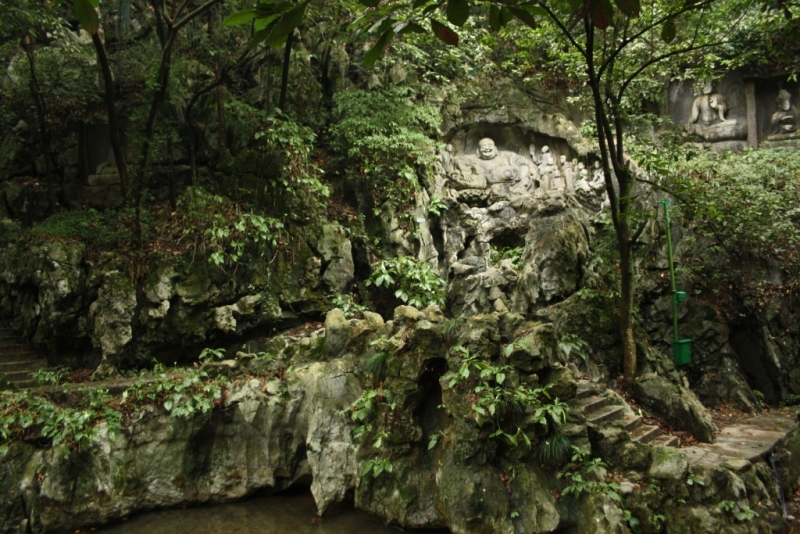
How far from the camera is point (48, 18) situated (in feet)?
27.1

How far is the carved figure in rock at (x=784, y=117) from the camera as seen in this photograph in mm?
14471

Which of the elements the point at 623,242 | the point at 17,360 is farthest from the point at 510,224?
the point at 17,360

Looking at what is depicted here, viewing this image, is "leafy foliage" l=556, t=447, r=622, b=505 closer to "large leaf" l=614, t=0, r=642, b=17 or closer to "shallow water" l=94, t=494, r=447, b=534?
"shallow water" l=94, t=494, r=447, b=534

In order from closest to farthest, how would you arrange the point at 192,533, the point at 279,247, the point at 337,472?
the point at 192,533, the point at 337,472, the point at 279,247

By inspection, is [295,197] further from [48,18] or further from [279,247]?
[48,18]

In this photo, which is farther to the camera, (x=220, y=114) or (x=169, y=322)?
(x=220, y=114)

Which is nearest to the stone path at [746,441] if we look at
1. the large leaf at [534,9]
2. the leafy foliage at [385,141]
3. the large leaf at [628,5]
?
the large leaf at [628,5]

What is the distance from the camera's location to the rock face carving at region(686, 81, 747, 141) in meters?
14.9

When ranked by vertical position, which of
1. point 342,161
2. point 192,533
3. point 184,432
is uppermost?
point 342,161

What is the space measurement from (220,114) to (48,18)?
11.3ft

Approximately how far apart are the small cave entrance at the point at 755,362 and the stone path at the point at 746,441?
3.97ft

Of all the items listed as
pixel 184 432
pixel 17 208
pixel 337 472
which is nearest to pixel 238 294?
pixel 184 432

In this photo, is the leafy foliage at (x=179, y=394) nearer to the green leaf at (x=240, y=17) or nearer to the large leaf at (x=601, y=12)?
the green leaf at (x=240, y=17)

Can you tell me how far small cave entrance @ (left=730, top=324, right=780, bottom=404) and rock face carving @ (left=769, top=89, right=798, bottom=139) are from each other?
23.1ft
